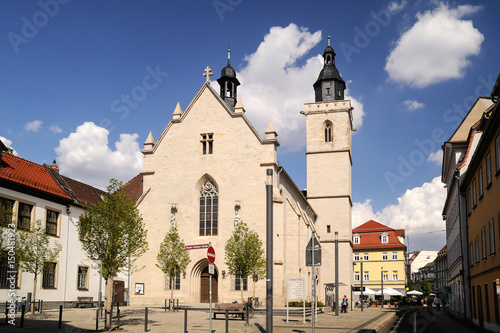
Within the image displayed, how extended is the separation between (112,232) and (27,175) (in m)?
16.3

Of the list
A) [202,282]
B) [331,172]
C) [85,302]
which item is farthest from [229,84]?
[85,302]

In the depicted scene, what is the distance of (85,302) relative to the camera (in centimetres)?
3556

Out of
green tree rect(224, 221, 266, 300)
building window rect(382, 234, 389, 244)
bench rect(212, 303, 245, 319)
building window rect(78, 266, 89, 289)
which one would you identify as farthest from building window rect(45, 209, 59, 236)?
building window rect(382, 234, 389, 244)

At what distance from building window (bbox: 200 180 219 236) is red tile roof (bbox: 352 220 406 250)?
51395 millimetres

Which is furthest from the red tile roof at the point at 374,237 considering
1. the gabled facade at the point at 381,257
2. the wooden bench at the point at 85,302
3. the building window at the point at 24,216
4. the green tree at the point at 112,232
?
the green tree at the point at 112,232

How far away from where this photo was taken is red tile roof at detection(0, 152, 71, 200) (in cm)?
3169

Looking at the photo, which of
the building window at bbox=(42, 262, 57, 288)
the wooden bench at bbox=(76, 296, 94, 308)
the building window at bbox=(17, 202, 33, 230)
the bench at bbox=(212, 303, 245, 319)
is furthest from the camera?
the wooden bench at bbox=(76, 296, 94, 308)

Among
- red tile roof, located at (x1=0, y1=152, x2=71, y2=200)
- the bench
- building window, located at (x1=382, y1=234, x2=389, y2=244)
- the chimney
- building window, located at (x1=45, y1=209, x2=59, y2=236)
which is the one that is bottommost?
the bench

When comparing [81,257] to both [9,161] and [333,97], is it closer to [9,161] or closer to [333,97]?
[9,161]

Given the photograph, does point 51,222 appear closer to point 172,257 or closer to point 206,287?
point 172,257

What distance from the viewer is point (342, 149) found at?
56.6m

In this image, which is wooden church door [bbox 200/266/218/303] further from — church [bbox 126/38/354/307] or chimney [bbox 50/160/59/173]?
chimney [bbox 50/160/59/173]

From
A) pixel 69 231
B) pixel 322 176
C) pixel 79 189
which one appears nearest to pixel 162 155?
pixel 79 189

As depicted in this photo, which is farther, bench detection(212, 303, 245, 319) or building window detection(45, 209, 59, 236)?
building window detection(45, 209, 59, 236)
